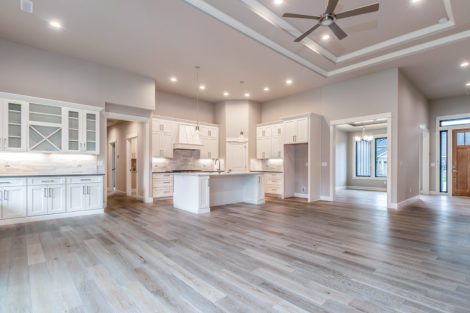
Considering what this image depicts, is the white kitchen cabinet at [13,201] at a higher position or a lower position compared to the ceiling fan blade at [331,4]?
lower

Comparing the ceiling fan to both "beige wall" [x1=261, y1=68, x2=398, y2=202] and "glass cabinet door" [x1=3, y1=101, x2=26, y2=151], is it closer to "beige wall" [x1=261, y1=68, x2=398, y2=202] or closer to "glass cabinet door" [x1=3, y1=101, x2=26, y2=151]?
"beige wall" [x1=261, y1=68, x2=398, y2=202]

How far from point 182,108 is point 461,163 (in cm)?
1019

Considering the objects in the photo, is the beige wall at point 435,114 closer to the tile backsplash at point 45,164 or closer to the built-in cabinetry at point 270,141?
the built-in cabinetry at point 270,141

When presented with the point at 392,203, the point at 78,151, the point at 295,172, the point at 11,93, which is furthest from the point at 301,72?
the point at 11,93

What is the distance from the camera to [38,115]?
4.84 metres

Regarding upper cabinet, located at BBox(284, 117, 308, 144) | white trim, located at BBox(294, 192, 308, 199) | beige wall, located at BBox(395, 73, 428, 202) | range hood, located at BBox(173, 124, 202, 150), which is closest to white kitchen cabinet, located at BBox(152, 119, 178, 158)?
range hood, located at BBox(173, 124, 202, 150)

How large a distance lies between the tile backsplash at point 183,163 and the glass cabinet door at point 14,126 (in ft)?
10.9

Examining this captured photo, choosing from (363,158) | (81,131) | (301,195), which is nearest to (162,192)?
(81,131)

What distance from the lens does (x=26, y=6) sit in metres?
3.73

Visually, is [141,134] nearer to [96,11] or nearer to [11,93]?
[11,93]

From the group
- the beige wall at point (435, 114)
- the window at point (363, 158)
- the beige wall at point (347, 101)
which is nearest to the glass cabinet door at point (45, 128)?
the beige wall at point (347, 101)

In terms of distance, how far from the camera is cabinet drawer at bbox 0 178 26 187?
433cm

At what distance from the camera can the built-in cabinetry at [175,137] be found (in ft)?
24.4

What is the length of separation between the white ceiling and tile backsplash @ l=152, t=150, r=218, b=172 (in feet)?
8.24
